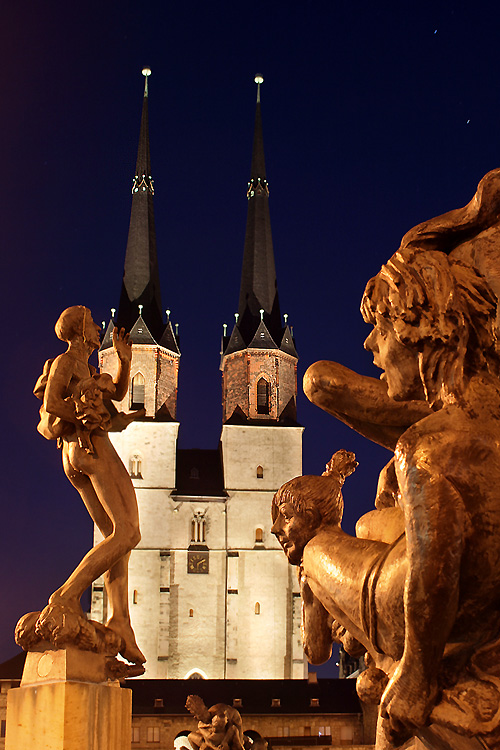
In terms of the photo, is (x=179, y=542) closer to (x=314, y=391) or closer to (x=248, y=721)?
(x=248, y=721)

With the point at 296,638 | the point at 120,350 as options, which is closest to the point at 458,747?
the point at 120,350

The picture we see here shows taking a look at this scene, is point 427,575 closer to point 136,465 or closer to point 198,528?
point 198,528

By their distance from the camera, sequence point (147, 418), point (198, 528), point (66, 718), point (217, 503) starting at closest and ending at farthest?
point (66, 718) < point (198, 528) < point (217, 503) < point (147, 418)

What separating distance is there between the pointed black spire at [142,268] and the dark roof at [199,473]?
25.0 feet

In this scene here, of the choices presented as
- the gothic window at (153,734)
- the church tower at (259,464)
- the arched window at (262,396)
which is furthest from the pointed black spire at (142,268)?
the gothic window at (153,734)

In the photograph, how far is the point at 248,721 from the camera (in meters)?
35.8

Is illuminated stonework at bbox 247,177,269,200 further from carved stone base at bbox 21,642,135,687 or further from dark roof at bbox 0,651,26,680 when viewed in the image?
carved stone base at bbox 21,642,135,687

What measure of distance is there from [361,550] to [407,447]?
0.98ft

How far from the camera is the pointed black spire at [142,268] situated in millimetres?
54156

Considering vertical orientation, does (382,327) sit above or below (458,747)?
above

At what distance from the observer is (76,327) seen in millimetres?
4973

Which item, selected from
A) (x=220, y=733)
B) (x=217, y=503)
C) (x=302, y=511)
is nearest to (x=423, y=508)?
(x=302, y=511)

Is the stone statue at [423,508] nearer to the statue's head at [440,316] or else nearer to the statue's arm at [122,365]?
the statue's head at [440,316]

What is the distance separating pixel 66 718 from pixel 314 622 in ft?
7.56
